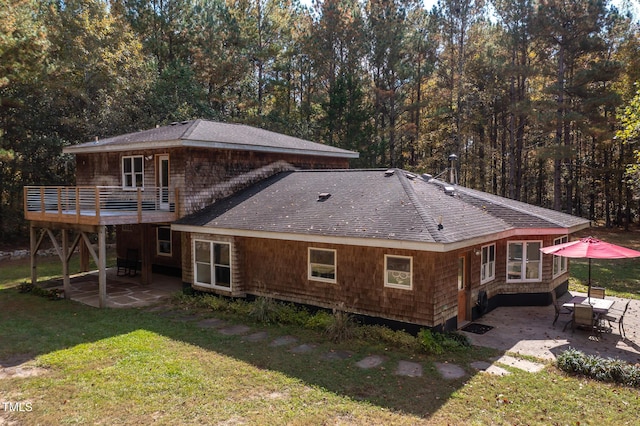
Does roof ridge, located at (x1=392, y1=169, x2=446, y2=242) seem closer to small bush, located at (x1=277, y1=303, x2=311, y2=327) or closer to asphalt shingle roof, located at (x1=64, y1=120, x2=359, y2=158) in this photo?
small bush, located at (x1=277, y1=303, x2=311, y2=327)

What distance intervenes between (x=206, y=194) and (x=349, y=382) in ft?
30.9

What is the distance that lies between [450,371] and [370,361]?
61.4 inches

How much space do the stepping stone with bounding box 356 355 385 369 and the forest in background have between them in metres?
18.9

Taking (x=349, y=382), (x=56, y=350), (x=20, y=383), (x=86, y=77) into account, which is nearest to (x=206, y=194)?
(x=56, y=350)

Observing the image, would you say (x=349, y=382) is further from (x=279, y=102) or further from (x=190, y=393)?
(x=279, y=102)

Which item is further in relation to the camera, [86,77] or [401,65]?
[401,65]

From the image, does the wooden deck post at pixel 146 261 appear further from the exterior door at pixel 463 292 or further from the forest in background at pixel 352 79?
the exterior door at pixel 463 292

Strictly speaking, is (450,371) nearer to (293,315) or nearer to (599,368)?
(599,368)

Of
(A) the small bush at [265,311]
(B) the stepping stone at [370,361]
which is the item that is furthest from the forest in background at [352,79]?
(B) the stepping stone at [370,361]

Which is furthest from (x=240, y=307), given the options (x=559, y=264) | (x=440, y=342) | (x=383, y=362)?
(x=559, y=264)

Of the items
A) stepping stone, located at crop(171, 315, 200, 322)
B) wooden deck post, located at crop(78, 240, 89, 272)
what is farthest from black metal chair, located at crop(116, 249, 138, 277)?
stepping stone, located at crop(171, 315, 200, 322)

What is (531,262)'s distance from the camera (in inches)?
520

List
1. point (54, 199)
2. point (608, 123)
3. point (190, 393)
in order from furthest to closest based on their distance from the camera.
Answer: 1. point (608, 123)
2. point (54, 199)
3. point (190, 393)

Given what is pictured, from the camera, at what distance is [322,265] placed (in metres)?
11.4
